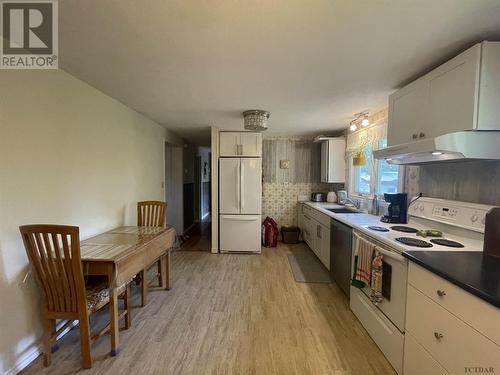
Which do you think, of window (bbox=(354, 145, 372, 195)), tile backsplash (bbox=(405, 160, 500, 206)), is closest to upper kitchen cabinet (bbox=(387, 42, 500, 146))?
tile backsplash (bbox=(405, 160, 500, 206))

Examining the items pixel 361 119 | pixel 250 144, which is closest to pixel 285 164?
pixel 250 144

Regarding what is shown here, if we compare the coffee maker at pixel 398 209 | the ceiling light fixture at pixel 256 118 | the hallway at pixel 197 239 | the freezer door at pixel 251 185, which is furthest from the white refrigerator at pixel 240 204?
the coffee maker at pixel 398 209

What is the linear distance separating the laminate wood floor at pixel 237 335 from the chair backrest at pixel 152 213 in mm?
810

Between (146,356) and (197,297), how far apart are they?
0.91m

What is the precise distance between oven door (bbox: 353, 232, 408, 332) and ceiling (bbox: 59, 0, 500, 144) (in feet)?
4.64

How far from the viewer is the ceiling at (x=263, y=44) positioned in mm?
1241

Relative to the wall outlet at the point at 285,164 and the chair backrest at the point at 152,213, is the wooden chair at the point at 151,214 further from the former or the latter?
the wall outlet at the point at 285,164

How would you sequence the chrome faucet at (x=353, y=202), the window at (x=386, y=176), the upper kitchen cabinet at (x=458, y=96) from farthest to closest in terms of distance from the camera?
1. the chrome faucet at (x=353, y=202)
2. the window at (x=386, y=176)
3. the upper kitchen cabinet at (x=458, y=96)

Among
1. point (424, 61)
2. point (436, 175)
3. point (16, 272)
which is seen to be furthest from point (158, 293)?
point (424, 61)

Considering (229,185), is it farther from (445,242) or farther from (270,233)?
(445,242)

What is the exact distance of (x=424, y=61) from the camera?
1770 millimetres

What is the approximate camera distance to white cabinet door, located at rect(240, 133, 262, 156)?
13.6 feet

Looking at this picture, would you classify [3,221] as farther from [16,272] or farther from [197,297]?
[197,297]

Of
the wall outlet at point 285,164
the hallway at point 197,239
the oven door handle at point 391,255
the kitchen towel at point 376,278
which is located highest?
the wall outlet at point 285,164
